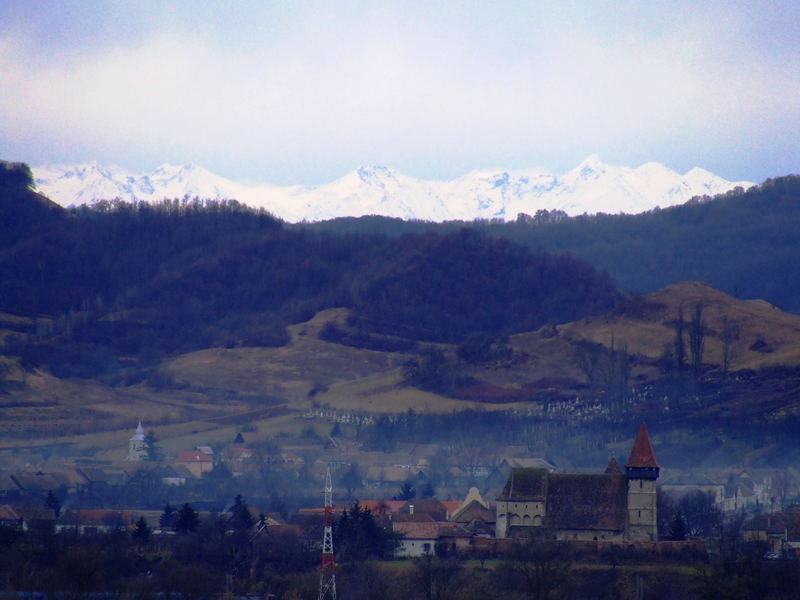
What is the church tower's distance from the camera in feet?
367

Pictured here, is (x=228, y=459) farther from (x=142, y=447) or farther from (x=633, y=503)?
(x=633, y=503)

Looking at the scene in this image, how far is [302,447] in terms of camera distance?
197375 millimetres

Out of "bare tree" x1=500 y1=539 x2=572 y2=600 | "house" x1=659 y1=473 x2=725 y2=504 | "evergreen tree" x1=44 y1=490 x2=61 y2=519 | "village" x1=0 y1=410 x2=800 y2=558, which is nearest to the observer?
"bare tree" x1=500 y1=539 x2=572 y2=600

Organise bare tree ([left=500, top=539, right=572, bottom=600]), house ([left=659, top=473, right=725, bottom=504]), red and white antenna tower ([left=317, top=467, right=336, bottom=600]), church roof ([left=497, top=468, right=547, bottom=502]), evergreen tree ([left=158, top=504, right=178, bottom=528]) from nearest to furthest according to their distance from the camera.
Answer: red and white antenna tower ([left=317, top=467, right=336, bottom=600]) < bare tree ([left=500, top=539, right=572, bottom=600]) < church roof ([left=497, top=468, right=547, bottom=502]) < evergreen tree ([left=158, top=504, right=178, bottom=528]) < house ([left=659, top=473, right=725, bottom=504])

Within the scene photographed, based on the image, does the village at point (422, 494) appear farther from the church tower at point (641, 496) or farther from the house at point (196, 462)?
the house at point (196, 462)

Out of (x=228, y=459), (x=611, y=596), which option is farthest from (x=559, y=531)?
(x=228, y=459)

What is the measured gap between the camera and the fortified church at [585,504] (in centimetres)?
11181

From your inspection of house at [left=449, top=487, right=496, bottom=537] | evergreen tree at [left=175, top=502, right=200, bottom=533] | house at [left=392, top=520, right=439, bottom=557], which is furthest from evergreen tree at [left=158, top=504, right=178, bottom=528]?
house at [left=449, top=487, right=496, bottom=537]

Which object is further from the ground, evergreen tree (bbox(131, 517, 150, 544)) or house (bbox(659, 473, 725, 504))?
house (bbox(659, 473, 725, 504))

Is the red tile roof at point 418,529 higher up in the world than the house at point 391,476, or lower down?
lower down

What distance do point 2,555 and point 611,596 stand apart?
110 ft

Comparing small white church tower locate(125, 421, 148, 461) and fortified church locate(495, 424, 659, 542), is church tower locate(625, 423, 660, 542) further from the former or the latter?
small white church tower locate(125, 421, 148, 461)

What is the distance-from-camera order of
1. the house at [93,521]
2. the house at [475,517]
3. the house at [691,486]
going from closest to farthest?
the house at [475,517], the house at [93,521], the house at [691,486]

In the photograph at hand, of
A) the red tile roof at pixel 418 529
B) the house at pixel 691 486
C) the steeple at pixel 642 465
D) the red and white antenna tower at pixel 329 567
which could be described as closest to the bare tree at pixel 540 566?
the red tile roof at pixel 418 529
